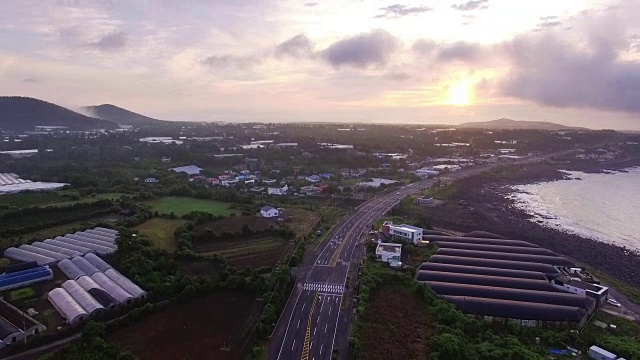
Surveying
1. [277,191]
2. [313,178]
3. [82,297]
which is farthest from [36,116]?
[82,297]

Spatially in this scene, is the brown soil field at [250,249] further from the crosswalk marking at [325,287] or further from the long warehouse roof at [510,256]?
the long warehouse roof at [510,256]

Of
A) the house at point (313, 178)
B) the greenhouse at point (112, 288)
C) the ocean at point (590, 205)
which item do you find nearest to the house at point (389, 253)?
the greenhouse at point (112, 288)

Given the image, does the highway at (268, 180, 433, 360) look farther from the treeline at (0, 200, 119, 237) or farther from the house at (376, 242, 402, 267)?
the treeline at (0, 200, 119, 237)

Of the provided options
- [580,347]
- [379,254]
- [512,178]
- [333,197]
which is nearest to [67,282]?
[379,254]

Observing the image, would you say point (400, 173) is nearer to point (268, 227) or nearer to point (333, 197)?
point (333, 197)

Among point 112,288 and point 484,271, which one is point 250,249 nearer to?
point 112,288
